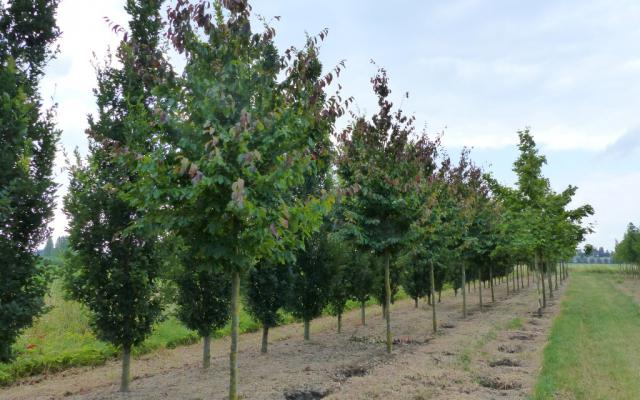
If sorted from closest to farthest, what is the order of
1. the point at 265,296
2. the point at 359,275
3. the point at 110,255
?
the point at 110,255 → the point at 265,296 → the point at 359,275

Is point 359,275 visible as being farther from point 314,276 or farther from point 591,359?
point 591,359

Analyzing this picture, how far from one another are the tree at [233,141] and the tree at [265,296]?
6.80 metres

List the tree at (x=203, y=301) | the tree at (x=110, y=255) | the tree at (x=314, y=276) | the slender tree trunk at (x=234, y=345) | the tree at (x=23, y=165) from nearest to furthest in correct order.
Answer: the slender tree trunk at (x=234, y=345)
the tree at (x=23, y=165)
the tree at (x=110, y=255)
the tree at (x=203, y=301)
the tree at (x=314, y=276)

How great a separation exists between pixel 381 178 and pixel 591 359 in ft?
Answer: 21.0

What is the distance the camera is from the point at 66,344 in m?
14.6

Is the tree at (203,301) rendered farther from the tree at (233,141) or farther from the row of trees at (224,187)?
the tree at (233,141)

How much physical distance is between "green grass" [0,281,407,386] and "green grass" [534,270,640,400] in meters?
8.01

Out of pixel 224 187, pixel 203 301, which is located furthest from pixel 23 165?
pixel 203 301

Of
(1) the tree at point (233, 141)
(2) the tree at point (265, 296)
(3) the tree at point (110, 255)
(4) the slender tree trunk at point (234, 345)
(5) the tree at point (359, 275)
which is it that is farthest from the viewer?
(5) the tree at point (359, 275)

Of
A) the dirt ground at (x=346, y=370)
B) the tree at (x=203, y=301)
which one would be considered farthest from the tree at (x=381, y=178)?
the tree at (x=203, y=301)

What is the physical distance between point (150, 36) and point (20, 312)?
6.35 metres

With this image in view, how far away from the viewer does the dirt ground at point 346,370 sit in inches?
329

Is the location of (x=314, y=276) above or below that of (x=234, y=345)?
above

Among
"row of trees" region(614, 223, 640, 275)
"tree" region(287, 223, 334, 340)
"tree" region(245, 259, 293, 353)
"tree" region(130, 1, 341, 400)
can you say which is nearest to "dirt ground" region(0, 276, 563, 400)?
"tree" region(245, 259, 293, 353)
